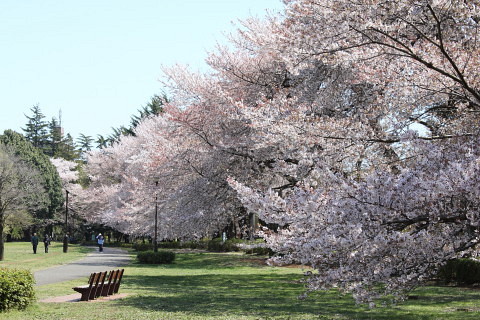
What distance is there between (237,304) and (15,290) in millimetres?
5168

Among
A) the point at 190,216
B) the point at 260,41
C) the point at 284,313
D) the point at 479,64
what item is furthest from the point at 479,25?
the point at 190,216

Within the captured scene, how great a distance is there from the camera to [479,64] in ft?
27.3

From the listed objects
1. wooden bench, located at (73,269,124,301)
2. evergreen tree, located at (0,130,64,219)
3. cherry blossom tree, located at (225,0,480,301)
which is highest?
evergreen tree, located at (0,130,64,219)

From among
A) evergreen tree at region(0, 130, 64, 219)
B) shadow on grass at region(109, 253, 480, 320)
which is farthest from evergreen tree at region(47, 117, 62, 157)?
shadow on grass at region(109, 253, 480, 320)

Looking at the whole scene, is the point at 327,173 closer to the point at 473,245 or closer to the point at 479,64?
the point at 473,245

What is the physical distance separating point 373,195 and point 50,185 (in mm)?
68594

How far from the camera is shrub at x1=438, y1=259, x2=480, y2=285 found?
17438mm

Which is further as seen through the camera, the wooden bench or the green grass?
the green grass

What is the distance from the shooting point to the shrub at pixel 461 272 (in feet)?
57.2

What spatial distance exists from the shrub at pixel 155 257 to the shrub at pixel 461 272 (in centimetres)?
1803

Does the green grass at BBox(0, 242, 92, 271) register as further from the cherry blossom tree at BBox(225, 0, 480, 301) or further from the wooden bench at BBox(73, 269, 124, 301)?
the cherry blossom tree at BBox(225, 0, 480, 301)

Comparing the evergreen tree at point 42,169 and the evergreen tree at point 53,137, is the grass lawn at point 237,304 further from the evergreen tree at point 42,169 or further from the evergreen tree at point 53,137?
the evergreen tree at point 53,137

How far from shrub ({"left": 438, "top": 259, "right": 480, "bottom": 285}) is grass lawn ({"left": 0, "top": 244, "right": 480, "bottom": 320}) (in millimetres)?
1091

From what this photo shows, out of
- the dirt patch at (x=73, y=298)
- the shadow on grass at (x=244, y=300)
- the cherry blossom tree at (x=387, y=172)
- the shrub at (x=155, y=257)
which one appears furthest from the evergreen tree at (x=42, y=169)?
the cherry blossom tree at (x=387, y=172)
